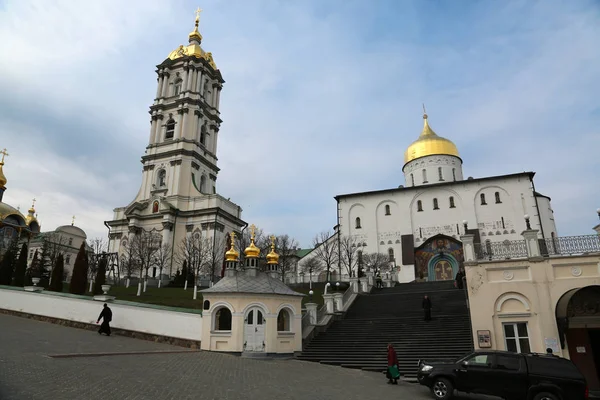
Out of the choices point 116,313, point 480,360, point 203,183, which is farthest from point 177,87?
point 480,360

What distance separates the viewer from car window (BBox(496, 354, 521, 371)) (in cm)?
1109

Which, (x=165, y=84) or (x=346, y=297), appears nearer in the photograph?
(x=346, y=297)

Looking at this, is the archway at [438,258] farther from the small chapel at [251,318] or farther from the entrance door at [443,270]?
the small chapel at [251,318]

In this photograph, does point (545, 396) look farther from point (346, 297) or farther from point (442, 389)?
point (346, 297)

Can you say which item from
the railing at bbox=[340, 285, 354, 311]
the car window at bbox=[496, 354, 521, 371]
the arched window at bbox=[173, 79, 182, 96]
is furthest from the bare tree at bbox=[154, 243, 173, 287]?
the car window at bbox=[496, 354, 521, 371]

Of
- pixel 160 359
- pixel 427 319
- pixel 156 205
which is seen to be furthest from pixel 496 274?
pixel 156 205

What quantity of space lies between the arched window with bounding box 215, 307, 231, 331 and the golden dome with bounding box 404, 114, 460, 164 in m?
42.4

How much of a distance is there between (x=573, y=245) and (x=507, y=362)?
7472 millimetres

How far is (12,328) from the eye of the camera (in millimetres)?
19578

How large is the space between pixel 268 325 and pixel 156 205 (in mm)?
40927

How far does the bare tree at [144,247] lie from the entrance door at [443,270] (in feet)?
105

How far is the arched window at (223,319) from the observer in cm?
1981

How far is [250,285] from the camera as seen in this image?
65.7 feet

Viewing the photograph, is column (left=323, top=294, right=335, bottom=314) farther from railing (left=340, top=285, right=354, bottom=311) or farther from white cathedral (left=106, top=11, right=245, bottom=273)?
white cathedral (left=106, top=11, right=245, bottom=273)
